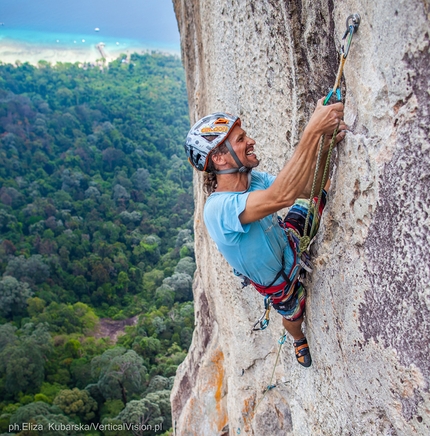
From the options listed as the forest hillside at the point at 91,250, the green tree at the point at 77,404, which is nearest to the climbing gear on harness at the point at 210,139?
the forest hillside at the point at 91,250

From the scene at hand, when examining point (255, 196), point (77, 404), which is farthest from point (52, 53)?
point (255, 196)

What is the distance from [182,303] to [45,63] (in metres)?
45.9

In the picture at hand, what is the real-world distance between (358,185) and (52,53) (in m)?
65.2

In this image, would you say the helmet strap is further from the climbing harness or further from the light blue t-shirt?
the climbing harness

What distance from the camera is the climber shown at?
1.91m

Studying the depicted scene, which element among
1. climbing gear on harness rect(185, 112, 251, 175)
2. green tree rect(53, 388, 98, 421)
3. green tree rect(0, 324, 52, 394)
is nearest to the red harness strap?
climbing gear on harness rect(185, 112, 251, 175)

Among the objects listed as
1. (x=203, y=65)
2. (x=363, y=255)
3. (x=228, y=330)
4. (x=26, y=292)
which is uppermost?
(x=203, y=65)

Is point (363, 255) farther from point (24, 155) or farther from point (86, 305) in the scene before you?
point (24, 155)

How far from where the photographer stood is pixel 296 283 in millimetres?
2625

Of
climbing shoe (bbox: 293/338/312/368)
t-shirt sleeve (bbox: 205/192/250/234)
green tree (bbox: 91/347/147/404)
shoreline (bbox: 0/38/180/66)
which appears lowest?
green tree (bbox: 91/347/147/404)

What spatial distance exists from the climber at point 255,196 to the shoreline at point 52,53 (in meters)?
61.1

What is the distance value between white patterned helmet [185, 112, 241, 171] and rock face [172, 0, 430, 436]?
0.55 m

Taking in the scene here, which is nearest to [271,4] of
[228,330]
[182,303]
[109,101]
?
[228,330]

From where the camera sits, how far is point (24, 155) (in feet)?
129
